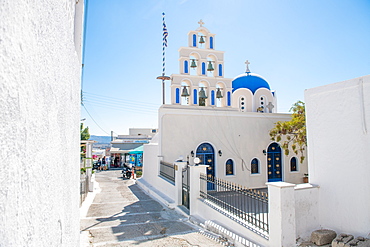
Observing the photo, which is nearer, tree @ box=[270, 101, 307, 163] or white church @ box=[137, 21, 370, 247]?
white church @ box=[137, 21, 370, 247]

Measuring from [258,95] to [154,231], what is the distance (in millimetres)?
13334

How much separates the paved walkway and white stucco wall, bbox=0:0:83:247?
5.37 metres

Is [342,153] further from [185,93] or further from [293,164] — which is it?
[293,164]

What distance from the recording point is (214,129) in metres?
14.1

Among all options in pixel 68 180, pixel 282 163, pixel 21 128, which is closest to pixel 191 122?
pixel 282 163

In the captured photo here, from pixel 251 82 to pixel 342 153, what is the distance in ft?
42.4

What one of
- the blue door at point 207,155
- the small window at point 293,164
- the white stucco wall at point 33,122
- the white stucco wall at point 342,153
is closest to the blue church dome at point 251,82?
the small window at point 293,164

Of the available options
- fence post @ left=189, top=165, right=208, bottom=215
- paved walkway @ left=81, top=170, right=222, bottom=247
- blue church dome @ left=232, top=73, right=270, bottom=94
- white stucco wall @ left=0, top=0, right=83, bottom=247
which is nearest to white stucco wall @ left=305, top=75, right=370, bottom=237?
paved walkway @ left=81, top=170, right=222, bottom=247

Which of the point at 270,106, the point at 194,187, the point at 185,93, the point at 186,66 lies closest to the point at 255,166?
the point at 270,106

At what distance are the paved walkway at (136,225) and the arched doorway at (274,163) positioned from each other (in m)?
7.37

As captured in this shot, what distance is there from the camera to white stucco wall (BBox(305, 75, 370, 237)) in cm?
575

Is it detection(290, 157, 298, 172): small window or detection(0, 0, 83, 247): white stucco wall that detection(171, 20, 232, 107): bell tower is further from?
detection(0, 0, 83, 247): white stucco wall

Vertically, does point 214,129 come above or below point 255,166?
above

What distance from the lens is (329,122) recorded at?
650cm
